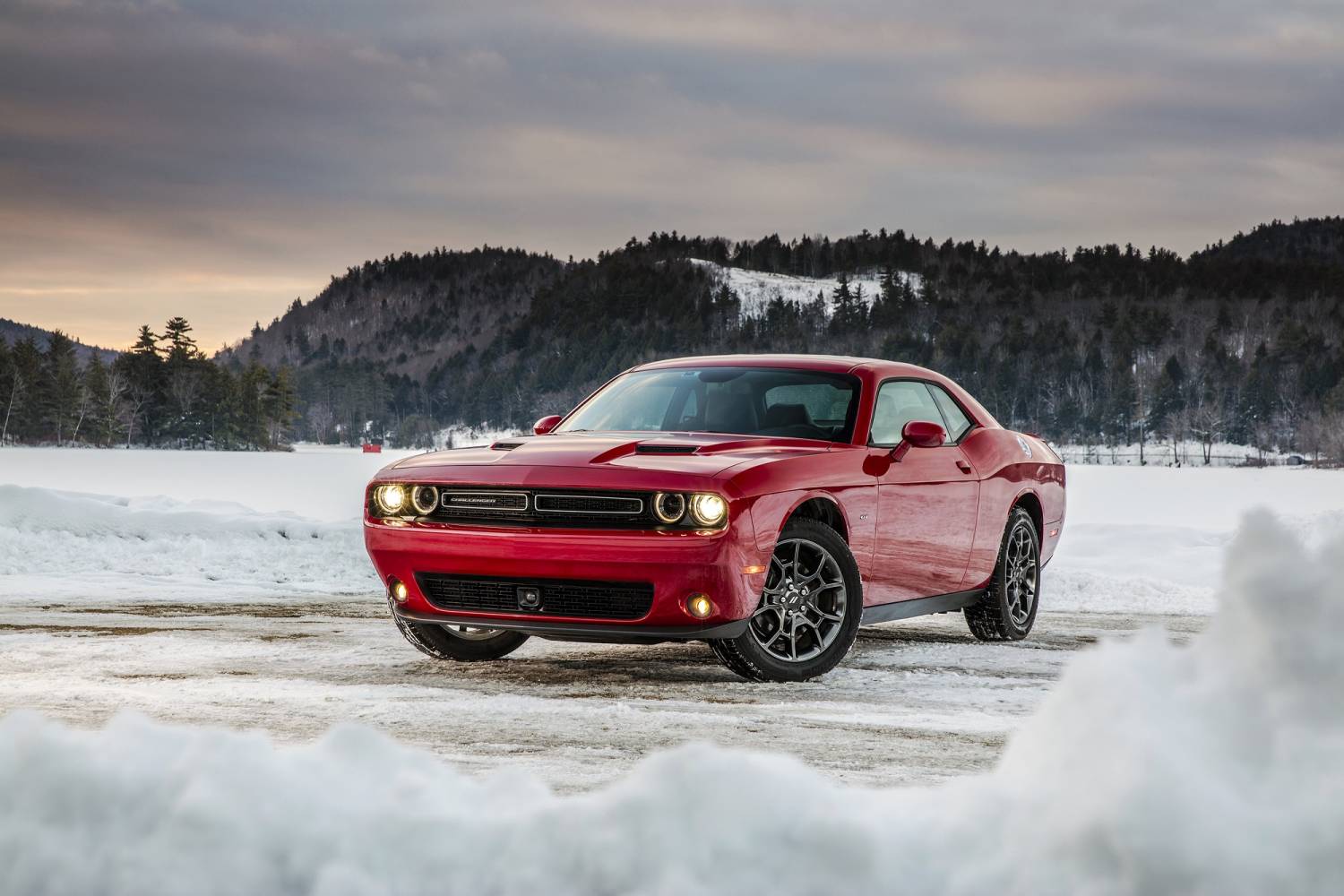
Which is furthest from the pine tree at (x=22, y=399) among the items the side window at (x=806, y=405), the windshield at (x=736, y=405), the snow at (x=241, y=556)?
the side window at (x=806, y=405)

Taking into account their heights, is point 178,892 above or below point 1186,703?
below

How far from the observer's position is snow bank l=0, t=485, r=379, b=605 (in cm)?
1128

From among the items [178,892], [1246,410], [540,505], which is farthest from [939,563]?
[1246,410]

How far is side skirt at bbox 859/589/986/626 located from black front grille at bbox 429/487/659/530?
56.0 inches

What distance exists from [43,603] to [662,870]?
8537 mm

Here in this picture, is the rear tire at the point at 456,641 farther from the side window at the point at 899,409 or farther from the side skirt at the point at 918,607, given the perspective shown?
the side window at the point at 899,409

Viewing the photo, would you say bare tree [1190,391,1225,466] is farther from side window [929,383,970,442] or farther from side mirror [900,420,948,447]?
side mirror [900,420,948,447]

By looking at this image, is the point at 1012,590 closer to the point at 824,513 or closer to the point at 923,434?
the point at 923,434

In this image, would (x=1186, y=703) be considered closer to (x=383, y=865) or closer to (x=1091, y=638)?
(x=383, y=865)

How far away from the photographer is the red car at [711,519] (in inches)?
248

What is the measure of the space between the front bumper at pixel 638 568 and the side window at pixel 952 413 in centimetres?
239

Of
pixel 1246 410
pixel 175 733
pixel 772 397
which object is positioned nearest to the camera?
pixel 175 733

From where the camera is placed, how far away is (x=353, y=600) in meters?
11.0

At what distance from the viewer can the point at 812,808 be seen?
2754 mm
